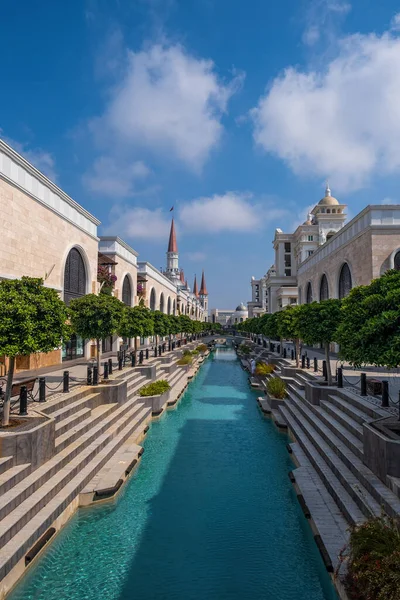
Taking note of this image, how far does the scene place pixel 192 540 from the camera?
7.58 meters

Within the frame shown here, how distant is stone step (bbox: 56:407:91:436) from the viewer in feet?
32.3

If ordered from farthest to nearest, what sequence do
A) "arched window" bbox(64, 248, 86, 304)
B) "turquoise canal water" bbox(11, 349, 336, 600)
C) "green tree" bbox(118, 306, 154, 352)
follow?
1. "arched window" bbox(64, 248, 86, 304)
2. "green tree" bbox(118, 306, 154, 352)
3. "turquoise canal water" bbox(11, 349, 336, 600)

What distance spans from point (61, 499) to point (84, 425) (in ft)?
10.6

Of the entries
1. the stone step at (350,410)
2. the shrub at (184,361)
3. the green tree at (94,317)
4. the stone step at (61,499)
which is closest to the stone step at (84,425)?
the stone step at (61,499)

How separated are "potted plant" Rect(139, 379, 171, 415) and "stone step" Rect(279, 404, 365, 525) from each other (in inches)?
256

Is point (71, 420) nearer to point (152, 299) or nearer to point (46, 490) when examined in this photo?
point (46, 490)

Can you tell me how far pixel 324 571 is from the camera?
6.34 metres

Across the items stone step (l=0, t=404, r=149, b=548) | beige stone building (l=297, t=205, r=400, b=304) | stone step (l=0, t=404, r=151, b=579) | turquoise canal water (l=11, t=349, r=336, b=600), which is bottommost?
turquoise canal water (l=11, t=349, r=336, b=600)

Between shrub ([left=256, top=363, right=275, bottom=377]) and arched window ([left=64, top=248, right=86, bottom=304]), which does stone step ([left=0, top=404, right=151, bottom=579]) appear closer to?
arched window ([left=64, top=248, right=86, bottom=304])

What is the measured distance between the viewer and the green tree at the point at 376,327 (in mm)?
7172

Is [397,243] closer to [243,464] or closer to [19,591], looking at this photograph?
[243,464]

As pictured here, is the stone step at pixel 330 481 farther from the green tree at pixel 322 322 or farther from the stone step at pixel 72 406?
the stone step at pixel 72 406

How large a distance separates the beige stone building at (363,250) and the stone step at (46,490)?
20.5m

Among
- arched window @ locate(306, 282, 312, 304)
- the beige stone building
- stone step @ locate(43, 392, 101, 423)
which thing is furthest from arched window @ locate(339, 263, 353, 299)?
stone step @ locate(43, 392, 101, 423)
